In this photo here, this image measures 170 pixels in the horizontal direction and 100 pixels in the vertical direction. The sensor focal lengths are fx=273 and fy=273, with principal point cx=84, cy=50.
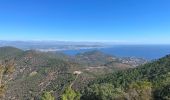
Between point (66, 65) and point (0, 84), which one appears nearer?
point (0, 84)

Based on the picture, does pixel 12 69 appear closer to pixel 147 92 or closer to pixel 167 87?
pixel 147 92

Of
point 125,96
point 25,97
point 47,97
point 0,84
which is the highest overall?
point 0,84

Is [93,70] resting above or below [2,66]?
below

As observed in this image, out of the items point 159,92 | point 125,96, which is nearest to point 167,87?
point 159,92

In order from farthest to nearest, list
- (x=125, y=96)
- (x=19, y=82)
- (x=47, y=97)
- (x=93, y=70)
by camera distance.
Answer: (x=93, y=70) < (x=19, y=82) < (x=47, y=97) < (x=125, y=96)

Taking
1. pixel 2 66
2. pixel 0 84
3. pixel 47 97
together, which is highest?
pixel 2 66

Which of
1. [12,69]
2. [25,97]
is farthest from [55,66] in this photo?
[12,69]

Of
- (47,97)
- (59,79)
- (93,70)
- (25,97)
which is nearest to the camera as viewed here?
(47,97)

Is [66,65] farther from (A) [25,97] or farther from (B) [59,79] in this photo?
(A) [25,97]

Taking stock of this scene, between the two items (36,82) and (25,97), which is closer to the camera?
(25,97)
